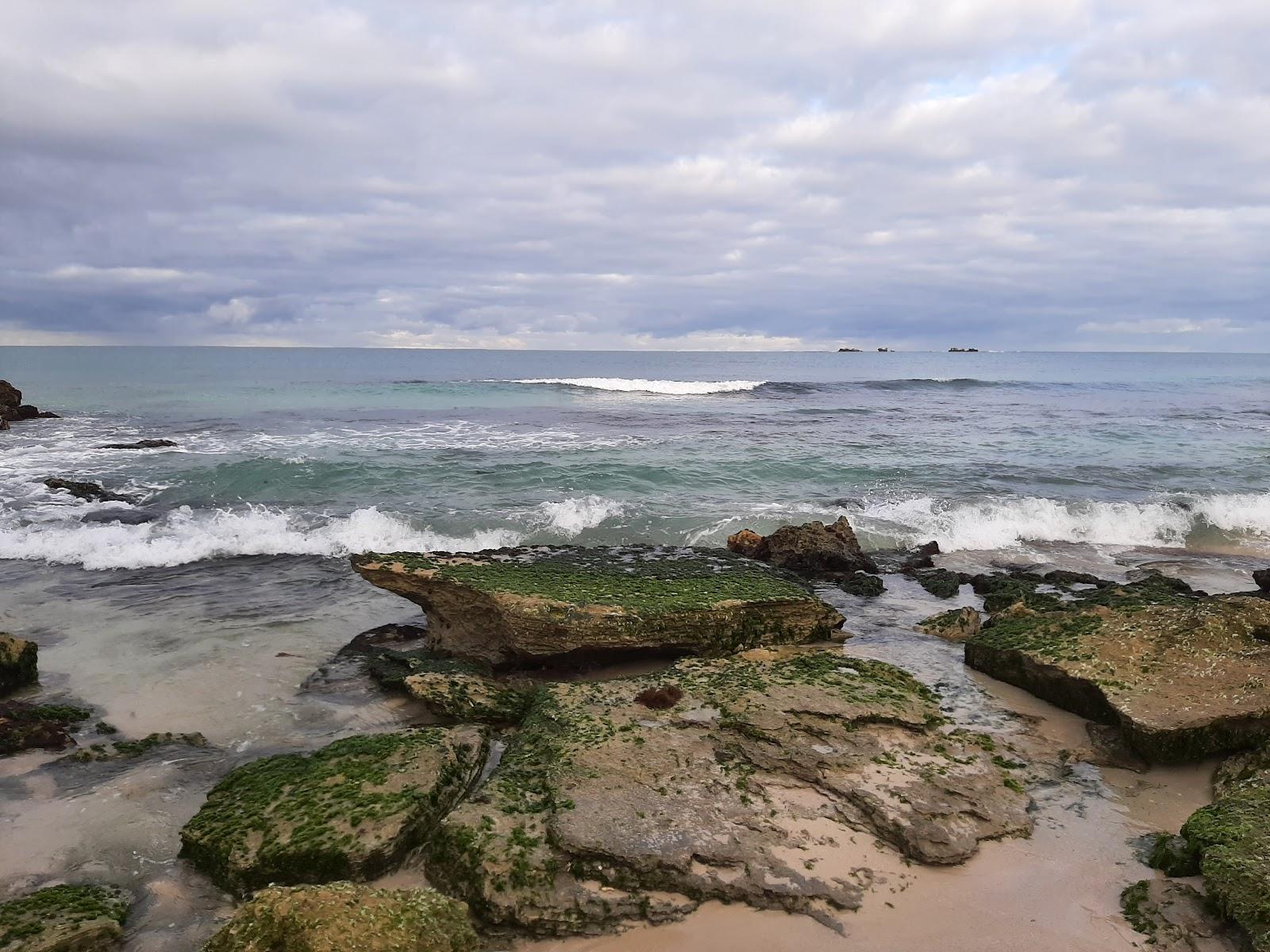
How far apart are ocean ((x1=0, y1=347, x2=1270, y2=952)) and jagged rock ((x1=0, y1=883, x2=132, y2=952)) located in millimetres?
→ 142

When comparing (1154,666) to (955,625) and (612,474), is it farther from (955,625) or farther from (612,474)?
(612,474)

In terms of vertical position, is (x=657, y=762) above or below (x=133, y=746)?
above

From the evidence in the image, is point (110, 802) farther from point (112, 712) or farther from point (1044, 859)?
point (1044, 859)

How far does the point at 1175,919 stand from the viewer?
4.46m

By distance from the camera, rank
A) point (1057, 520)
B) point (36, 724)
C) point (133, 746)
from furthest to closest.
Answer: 1. point (1057, 520)
2. point (36, 724)
3. point (133, 746)

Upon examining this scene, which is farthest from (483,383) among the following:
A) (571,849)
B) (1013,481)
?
(571,849)

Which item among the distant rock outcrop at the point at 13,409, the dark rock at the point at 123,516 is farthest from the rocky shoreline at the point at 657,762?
the distant rock outcrop at the point at 13,409

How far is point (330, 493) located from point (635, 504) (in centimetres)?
741

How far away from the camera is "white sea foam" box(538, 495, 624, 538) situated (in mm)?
16344

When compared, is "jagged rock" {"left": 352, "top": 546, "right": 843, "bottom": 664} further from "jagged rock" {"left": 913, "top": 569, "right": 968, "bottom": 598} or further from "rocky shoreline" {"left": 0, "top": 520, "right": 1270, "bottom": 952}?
"jagged rock" {"left": 913, "top": 569, "right": 968, "bottom": 598}

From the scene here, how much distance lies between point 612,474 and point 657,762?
50.5ft

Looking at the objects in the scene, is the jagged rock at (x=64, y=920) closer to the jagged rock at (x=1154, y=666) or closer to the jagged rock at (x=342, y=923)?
the jagged rock at (x=342, y=923)

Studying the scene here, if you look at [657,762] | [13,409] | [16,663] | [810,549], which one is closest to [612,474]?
[810,549]

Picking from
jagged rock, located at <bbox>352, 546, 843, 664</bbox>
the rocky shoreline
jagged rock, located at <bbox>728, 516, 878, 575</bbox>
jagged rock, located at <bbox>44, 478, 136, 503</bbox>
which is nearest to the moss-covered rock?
the rocky shoreline
